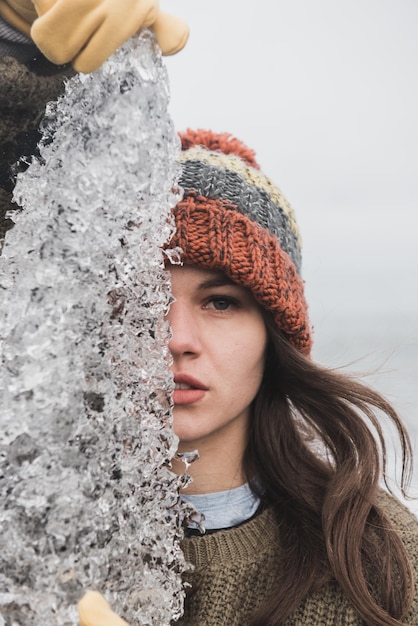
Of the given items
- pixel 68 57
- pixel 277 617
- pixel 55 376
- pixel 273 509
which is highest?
pixel 68 57

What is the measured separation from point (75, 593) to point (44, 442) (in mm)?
153

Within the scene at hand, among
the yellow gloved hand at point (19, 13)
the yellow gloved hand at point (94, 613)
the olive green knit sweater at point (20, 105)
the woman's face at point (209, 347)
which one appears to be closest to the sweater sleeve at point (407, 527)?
the woman's face at point (209, 347)

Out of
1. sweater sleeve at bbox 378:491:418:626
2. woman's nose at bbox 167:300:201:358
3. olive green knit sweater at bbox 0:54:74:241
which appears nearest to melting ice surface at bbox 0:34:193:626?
olive green knit sweater at bbox 0:54:74:241

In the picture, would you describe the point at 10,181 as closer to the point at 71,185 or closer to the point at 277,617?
the point at 71,185

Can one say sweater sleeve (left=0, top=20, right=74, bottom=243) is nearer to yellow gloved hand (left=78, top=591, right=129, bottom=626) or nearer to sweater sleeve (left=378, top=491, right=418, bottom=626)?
yellow gloved hand (left=78, top=591, right=129, bottom=626)

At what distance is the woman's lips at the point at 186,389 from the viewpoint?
44.5 inches

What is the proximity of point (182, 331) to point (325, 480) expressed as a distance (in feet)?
1.63

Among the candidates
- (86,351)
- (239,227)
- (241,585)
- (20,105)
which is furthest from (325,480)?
(20,105)

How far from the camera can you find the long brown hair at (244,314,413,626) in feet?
3.75

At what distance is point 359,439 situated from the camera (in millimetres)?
1365

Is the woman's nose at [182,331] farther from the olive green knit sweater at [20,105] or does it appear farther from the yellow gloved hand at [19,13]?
the yellow gloved hand at [19,13]

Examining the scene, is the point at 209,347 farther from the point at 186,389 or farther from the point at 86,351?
the point at 86,351

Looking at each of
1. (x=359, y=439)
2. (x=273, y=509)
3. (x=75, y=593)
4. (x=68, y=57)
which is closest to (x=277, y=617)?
(x=273, y=509)

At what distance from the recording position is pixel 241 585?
1146mm
